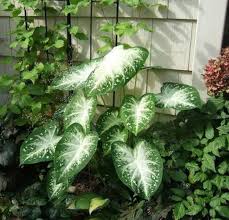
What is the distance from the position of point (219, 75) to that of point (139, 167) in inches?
24.3

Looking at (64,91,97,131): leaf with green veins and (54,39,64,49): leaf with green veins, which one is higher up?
(54,39,64,49): leaf with green veins

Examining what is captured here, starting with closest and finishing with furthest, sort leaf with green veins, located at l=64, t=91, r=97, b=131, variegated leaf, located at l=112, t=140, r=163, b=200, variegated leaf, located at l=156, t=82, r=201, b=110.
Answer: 1. variegated leaf, located at l=112, t=140, r=163, b=200
2. variegated leaf, located at l=156, t=82, r=201, b=110
3. leaf with green veins, located at l=64, t=91, r=97, b=131

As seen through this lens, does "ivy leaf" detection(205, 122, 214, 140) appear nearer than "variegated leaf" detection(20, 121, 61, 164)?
Yes

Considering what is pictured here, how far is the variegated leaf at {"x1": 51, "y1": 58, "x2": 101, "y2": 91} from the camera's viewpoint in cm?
194

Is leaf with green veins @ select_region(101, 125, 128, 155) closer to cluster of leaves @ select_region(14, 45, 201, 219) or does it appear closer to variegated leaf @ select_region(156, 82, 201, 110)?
cluster of leaves @ select_region(14, 45, 201, 219)

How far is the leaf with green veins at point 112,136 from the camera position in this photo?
6.00 ft

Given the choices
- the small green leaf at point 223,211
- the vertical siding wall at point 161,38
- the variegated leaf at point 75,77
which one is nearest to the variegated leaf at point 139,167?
the small green leaf at point 223,211

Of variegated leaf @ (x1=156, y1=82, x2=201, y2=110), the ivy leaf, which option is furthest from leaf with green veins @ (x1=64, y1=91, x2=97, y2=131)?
the ivy leaf

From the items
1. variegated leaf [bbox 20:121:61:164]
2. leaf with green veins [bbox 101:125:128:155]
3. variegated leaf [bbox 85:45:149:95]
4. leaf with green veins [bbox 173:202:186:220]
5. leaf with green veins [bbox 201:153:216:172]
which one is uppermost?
variegated leaf [bbox 85:45:149:95]

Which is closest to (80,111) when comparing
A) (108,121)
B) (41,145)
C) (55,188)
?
(108,121)

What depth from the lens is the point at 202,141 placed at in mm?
1768

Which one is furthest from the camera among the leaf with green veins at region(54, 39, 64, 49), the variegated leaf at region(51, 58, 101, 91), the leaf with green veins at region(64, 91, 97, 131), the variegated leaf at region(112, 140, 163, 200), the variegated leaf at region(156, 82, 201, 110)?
the leaf with green veins at region(54, 39, 64, 49)

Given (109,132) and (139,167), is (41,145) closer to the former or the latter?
(109,132)

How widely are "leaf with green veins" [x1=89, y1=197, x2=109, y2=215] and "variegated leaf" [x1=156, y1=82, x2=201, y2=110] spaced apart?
579 millimetres
